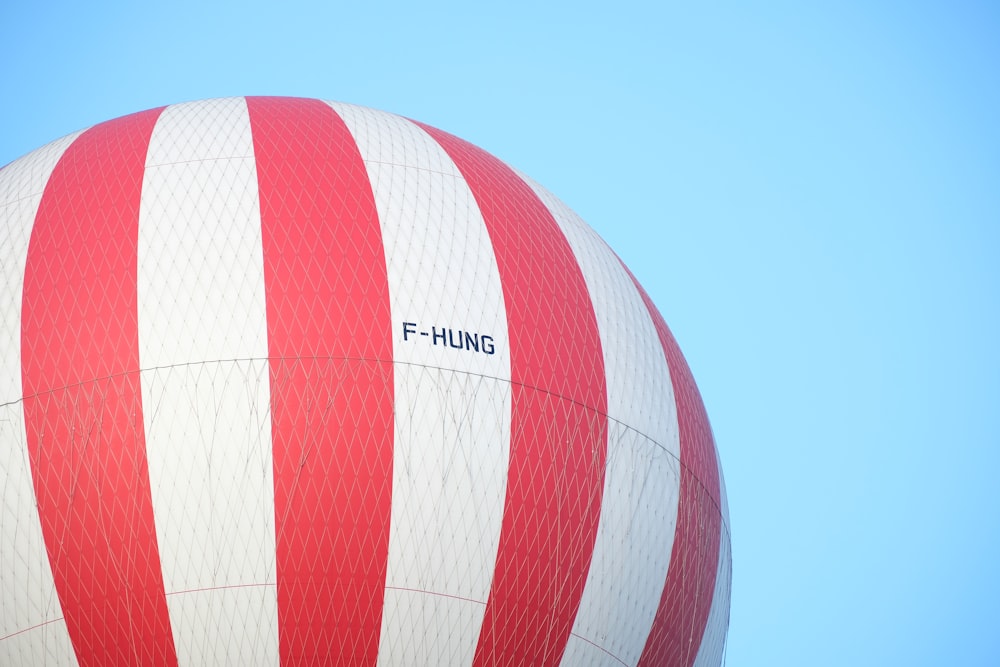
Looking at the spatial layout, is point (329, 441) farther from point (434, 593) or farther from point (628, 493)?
point (628, 493)

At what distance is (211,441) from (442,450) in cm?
193

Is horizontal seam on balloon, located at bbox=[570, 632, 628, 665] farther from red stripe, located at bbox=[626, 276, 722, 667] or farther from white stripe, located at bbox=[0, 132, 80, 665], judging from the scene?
white stripe, located at bbox=[0, 132, 80, 665]

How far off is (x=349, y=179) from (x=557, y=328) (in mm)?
2410

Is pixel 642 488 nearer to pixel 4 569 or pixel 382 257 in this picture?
pixel 382 257

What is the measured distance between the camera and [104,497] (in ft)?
41.7

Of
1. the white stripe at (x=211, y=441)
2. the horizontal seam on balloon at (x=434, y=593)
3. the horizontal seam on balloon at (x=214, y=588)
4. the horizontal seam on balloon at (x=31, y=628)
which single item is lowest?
the horizontal seam on balloon at (x=31, y=628)

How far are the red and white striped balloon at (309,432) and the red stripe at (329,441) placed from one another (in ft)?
0.06

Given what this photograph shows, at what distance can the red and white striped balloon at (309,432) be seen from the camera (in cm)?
1273

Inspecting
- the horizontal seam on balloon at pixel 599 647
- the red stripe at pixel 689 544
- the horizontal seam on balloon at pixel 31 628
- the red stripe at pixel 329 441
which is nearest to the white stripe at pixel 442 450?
the red stripe at pixel 329 441

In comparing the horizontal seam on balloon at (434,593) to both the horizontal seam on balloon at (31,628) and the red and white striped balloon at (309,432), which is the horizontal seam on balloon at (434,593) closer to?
the red and white striped balloon at (309,432)

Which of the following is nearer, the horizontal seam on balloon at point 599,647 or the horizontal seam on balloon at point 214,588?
the horizontal seam on balloon at point 214,588

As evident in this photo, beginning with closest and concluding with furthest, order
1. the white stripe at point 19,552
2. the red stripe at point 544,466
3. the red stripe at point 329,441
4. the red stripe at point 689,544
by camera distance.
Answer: the red stripe at point 329,441 < the white stripe at point 19,552 < the red stripe at point 544,466 < the red stripe at point 689,544

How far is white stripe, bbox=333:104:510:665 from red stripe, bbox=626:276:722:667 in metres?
2.29

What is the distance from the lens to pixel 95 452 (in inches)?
504
